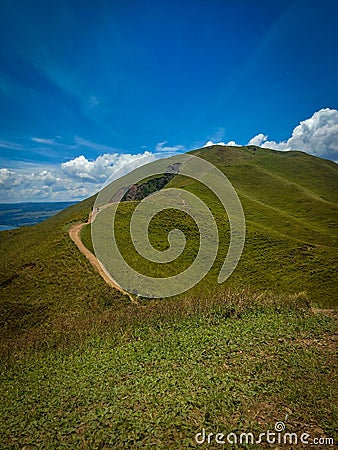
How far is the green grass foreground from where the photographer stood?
5.98 meters

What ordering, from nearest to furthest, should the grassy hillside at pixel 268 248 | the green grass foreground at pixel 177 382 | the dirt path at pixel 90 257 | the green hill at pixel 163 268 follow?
the green grass foreground at pixel 177 382
the green hill at pixel 163 268
the dirt path at pixel 90 257
the grassy hillside at pixel 268 248

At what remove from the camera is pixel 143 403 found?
679 cm

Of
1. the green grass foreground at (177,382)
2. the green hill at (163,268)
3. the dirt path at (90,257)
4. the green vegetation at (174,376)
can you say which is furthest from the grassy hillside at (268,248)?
the green grass foreground at (177,382)

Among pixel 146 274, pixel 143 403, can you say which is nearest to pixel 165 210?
pixel 146 274

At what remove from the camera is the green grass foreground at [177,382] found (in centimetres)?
598

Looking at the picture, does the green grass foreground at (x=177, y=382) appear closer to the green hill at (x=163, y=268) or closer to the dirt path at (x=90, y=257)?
the green hill at (x=163, y=268)

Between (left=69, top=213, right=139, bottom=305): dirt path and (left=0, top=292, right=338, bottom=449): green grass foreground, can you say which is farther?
(left=69, top=213, right=139, bottom=305): dirt path

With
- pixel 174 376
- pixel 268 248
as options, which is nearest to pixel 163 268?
pixel 268 248

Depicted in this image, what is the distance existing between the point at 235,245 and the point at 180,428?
36475 mm

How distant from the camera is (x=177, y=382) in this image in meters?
7.50

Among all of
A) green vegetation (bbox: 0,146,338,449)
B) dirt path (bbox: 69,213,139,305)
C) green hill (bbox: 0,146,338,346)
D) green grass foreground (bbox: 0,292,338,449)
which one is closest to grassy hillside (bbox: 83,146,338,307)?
green hill (bbox: 0,146,338,346)

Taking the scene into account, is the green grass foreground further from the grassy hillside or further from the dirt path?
the dirt path

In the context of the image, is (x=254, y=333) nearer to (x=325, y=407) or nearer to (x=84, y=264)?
(x=325, y=407)

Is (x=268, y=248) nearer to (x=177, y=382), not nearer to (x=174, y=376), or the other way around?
(x=174, y=376)
